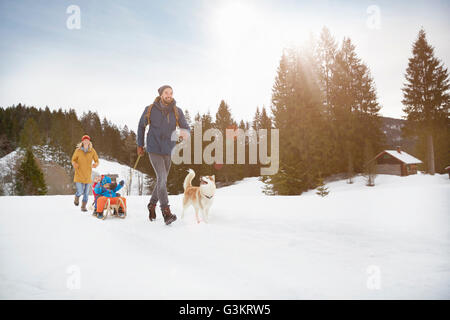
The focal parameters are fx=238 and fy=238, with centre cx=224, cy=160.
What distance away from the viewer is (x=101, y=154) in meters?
55.2

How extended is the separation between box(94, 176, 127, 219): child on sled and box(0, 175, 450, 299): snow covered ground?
0.41 m

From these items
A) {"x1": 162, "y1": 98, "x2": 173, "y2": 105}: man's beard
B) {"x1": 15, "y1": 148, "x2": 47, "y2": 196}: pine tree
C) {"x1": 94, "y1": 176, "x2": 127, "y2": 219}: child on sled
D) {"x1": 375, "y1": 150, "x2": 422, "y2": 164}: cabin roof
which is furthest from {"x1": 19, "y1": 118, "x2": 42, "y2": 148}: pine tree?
{"x1": 375, "y1": 150, "x2": 422, "y2": 164}: cabin roof

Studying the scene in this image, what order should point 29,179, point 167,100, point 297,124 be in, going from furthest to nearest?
point 29,179
point 297,124
point 167,100

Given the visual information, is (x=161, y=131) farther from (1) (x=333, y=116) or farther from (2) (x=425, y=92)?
(1) (x=333, y=116)

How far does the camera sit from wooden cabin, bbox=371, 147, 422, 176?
28.8 m

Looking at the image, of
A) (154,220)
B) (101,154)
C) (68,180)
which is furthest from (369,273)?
(101,154)

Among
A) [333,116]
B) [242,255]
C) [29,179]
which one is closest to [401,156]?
[333,116]

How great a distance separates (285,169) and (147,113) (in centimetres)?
1766

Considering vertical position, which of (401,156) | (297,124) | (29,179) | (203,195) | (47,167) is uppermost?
(297,124)

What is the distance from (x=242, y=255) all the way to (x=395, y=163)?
110 feet

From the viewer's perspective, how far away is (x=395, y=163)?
96.0ft

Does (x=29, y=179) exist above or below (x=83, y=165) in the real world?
below

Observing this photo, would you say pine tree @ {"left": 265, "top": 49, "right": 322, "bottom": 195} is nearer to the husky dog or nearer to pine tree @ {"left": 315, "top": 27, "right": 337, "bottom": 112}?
pine tree @ {"left": 315, "top": 27, "right": 337, "bottom": 112}
